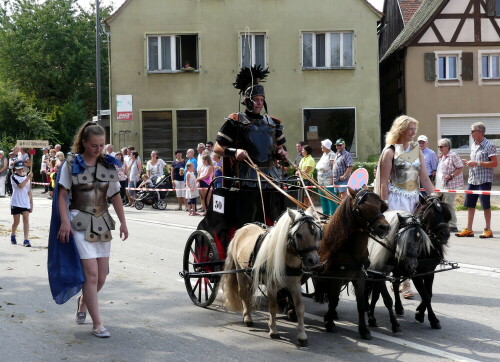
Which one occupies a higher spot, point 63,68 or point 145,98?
point 63,68

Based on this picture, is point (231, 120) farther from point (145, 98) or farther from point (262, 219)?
point (145, 98)

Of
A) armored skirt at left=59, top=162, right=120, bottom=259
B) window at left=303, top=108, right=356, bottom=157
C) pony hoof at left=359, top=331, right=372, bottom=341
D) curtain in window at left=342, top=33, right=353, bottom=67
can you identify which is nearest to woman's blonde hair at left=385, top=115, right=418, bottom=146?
pony hoof at left=359, top=331, right=372, bottom=341

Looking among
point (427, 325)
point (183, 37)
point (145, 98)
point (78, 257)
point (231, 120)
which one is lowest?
point (427, 325)

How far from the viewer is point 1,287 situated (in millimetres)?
9695

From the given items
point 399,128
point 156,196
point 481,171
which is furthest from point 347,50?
point 399,128

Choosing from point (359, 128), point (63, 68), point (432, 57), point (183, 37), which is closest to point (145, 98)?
point (183, 37)

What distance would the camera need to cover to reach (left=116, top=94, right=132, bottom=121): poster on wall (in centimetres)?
3161

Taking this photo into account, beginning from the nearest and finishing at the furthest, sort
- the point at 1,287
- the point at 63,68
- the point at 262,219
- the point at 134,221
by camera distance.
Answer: the point at 262,219, the point at 1,287, the point at 134,221, the point at 63,68

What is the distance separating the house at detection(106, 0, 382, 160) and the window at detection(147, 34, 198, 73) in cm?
4

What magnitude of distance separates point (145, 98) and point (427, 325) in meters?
26.0

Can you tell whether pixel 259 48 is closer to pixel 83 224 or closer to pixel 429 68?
pixel 429 68

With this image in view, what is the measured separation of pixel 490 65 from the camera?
3319 centimetres

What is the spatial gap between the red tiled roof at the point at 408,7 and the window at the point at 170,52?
1223cm

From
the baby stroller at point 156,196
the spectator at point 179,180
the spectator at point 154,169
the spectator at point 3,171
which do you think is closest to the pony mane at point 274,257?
the spectator at point 179,180
